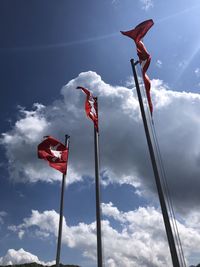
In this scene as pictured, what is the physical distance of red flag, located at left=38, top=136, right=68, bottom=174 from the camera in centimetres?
2166

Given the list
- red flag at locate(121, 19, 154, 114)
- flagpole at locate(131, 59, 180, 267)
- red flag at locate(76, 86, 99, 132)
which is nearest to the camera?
flagpole at locate(131, 59, 180, 267)

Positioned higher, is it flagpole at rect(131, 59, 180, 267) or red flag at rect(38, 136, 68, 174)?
red flag at rect(38, 136, 68, 174)

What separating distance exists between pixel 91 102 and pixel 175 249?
11.9 m

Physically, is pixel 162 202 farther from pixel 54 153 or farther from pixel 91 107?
pixel 54 153

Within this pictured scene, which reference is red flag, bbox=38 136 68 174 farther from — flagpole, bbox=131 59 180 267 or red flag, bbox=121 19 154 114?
red flag, bbox=121 19 154 114

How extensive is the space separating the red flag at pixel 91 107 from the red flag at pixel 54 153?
5.39m

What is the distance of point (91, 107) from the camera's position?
62.1 feet

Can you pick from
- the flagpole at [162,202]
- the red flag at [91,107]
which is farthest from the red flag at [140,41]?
the red flag at [91,107]

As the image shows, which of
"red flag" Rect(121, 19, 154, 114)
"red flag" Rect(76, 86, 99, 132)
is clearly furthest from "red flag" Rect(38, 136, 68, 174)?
"red flag" Rect(121, 19, 154, 114)

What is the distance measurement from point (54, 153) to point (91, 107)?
225 inches

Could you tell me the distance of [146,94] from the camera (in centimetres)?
1401

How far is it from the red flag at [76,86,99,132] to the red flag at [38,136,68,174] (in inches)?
212

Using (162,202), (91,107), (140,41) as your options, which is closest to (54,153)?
(91,107)

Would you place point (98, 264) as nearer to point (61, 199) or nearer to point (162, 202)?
point (162, 202)
